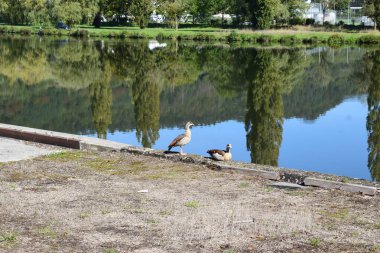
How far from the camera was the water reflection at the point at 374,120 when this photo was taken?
20250mm

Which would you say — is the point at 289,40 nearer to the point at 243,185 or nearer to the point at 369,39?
the point at 369,39

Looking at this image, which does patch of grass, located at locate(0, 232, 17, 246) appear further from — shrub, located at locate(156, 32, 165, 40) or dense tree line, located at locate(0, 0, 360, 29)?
dense tree line, located at locate(0, 0, 360, 29)

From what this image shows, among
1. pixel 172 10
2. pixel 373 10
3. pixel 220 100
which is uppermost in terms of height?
pixel 172 10

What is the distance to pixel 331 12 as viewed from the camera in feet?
499

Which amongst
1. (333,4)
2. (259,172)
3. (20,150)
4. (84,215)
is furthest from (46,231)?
(333,4)

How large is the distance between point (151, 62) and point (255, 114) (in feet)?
88.9

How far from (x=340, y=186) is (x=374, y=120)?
633 inches

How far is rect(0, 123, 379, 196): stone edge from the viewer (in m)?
13.4

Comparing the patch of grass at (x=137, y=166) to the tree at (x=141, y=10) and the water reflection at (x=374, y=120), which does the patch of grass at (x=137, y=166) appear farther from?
the tree at (x=141, y=10)

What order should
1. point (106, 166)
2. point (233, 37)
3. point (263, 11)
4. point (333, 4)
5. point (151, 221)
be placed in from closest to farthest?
point (151, 221) → point (106, 166) → point (233, 37) → point (263, 11) → point (333, 4)

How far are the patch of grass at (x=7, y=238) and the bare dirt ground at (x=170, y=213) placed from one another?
15mm

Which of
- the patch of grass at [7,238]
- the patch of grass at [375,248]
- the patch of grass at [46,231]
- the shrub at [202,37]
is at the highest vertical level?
the shrub at [202,37]

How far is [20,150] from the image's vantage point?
17.4m

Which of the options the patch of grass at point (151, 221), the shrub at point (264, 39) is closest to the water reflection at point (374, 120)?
the patch of grass at point (151, 221)
